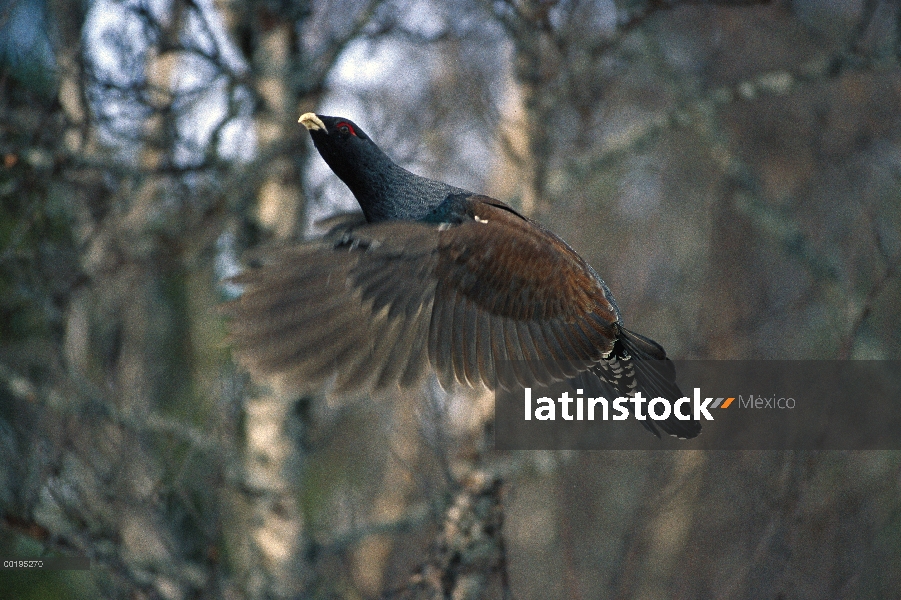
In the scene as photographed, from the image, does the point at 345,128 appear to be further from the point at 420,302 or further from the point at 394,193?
the point at 420,302

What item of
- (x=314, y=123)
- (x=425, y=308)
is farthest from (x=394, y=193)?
(x=425, y=308)

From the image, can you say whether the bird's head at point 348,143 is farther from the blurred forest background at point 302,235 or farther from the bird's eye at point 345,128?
the blurred forest background at point 302,235

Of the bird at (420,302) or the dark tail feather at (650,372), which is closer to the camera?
the bird at (420,302)

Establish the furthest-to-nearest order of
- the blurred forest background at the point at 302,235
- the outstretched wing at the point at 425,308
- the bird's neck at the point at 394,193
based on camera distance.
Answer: the blurred forest background at the point at 302,235 → the bird's neck at the point at 394,193 → the outstretched wing at the point at 425,308

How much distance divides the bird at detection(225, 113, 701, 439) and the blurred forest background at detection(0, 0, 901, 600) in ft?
0.80

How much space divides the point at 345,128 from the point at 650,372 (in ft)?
4.65

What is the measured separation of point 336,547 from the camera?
11.8 ft

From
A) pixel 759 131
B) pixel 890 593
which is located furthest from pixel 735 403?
pixel 759 131

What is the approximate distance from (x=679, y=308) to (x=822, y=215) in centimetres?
448

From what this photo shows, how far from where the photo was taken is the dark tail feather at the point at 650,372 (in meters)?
2.94

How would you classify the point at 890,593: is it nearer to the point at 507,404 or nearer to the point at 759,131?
the point at 507,404

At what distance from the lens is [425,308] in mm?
2650

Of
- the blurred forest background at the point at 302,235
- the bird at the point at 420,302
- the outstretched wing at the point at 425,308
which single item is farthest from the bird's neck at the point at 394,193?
the blurred forest background at the point at 302,235

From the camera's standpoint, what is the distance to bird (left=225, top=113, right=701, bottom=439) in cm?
249
